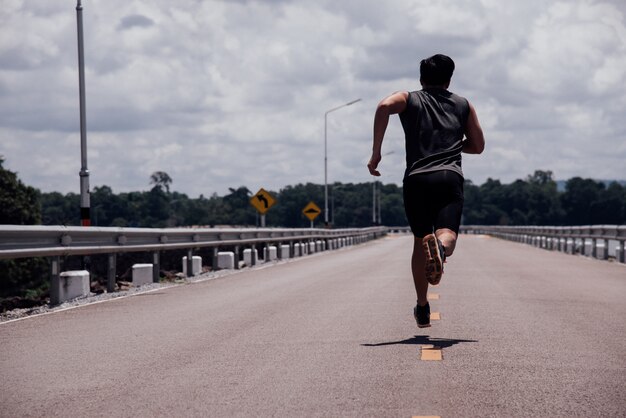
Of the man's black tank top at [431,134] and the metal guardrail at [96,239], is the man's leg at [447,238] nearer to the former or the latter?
the man's black tank top at [431,134]

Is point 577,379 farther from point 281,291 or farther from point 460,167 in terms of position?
point 281,291

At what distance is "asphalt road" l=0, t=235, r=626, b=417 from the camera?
5.61m

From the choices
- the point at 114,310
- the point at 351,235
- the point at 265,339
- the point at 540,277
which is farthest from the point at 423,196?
the point at 351,235

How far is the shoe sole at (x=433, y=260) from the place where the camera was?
705 centimetres

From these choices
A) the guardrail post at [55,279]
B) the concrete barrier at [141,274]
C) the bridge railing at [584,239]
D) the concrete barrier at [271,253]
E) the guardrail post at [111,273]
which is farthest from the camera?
the concrete barrier at [271,253]

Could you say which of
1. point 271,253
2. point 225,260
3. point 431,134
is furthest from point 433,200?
point 271,253

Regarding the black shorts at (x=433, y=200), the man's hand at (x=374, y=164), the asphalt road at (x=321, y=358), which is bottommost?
the asphalt road at (x=321, y=358)

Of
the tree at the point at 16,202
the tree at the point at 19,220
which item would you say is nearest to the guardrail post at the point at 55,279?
the tree at the point at 19,220

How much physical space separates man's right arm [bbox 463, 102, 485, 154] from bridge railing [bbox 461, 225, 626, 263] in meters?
17.6

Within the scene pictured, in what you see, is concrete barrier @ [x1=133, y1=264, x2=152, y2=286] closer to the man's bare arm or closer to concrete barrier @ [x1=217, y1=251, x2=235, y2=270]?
concrete barrier @ [x1=217, y1=251, x2=235, y2=270]

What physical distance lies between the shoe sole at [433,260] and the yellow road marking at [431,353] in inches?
20.3

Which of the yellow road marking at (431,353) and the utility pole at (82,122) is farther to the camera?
the utility pole at (82,122)

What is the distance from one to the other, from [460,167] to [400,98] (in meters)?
0.71

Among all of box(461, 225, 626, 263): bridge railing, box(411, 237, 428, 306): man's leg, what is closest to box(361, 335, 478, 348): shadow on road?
box(411, 237, 428, 306): man's leg
